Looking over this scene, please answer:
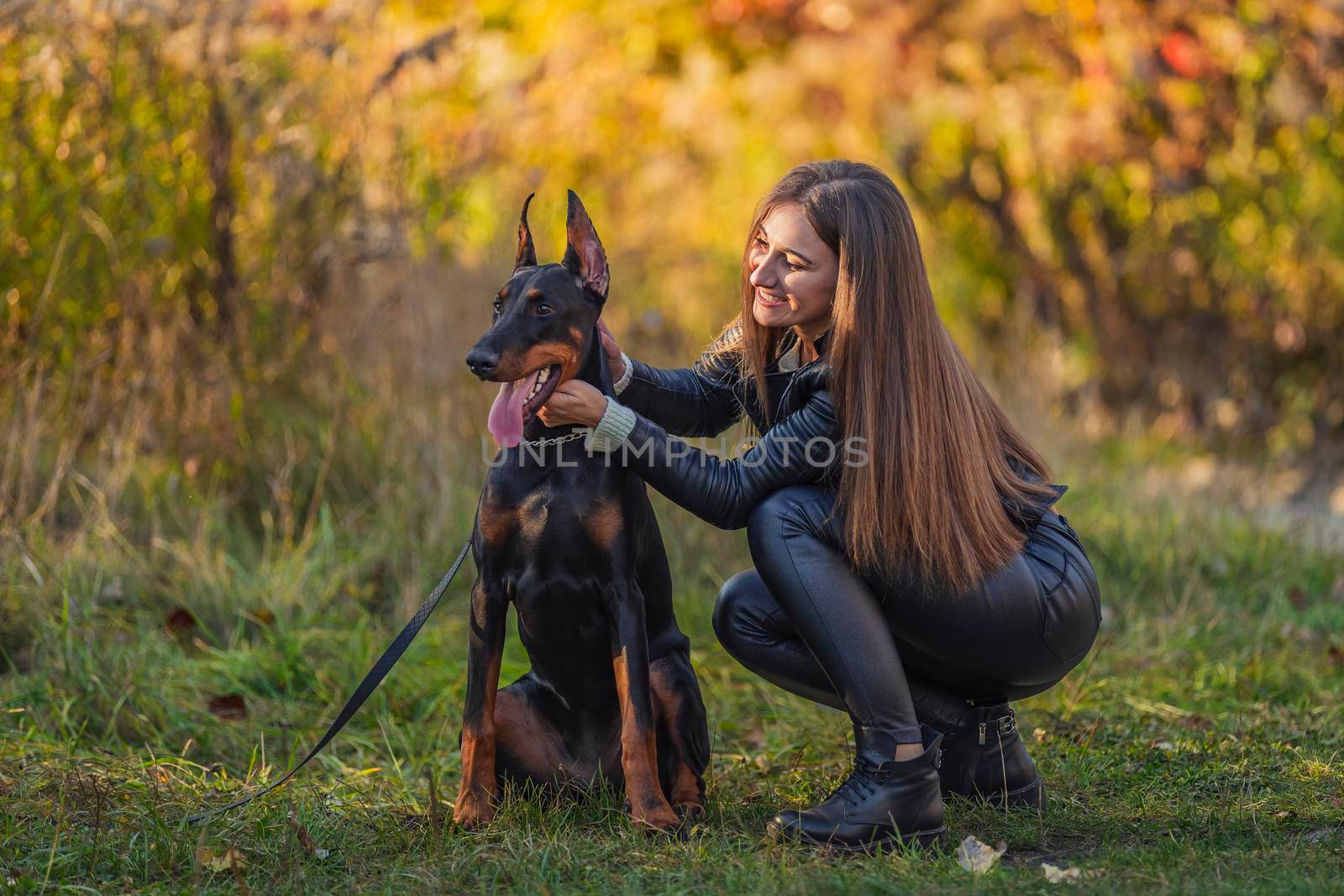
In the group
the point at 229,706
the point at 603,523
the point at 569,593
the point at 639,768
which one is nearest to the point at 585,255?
the point at 603,523

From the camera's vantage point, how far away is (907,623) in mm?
2850

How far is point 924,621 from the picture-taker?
111 inches

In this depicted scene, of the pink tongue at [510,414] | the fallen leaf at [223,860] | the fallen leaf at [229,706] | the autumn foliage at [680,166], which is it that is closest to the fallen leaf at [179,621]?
the fallen leaf at [229,706]

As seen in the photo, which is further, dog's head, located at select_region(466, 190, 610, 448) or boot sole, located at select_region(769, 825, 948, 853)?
boot sole, located at select_region(769, 825, 948, 853)

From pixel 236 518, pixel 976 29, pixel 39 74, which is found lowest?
pixel 236 518

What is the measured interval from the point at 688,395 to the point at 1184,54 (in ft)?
16.1

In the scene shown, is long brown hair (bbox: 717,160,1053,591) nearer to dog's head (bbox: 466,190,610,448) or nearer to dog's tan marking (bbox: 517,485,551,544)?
dog's head (bbox: 466,190,610,448)

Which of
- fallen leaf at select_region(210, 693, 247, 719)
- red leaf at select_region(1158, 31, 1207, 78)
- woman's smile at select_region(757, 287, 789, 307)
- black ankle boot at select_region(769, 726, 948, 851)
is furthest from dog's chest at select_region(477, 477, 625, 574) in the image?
red leaf at select_region(1158, 31, 1207, 78)

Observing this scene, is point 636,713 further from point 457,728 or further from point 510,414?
point 457,728

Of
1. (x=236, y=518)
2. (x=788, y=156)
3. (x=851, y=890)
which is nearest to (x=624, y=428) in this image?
(x=851, y=890)

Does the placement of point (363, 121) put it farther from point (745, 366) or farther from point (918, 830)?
point (918, 830)

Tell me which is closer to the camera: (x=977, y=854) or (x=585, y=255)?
(x=977, y=854)

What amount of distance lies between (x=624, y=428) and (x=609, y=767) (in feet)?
2.58

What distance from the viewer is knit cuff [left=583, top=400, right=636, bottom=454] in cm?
268
